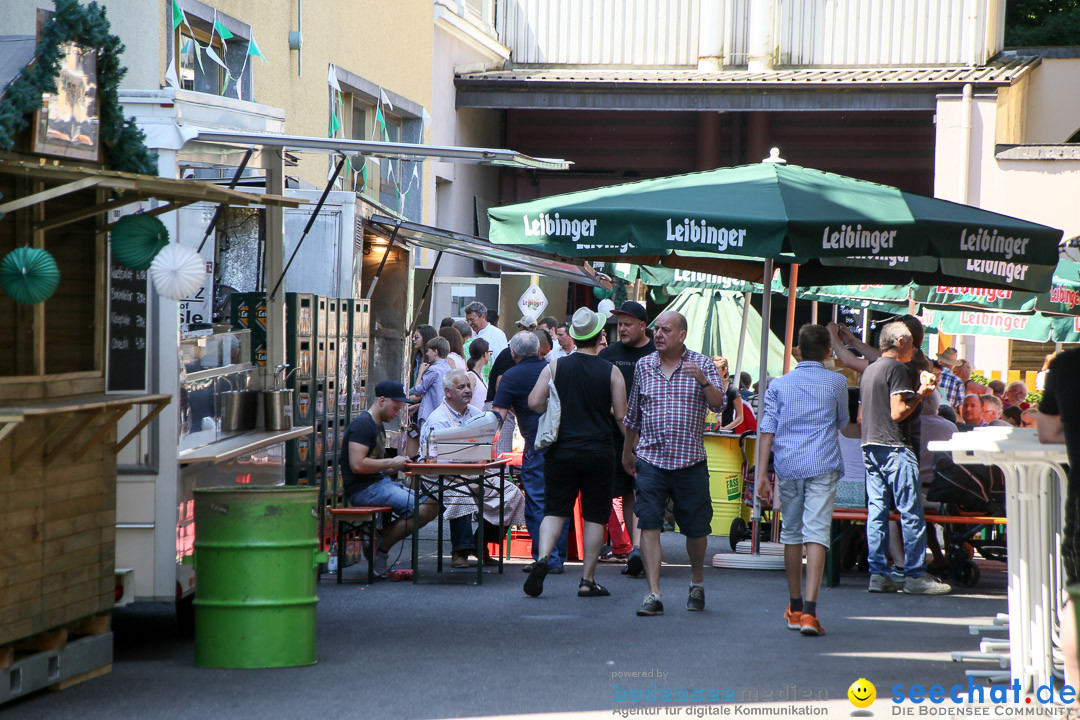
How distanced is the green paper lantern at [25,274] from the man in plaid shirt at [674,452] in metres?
4.09

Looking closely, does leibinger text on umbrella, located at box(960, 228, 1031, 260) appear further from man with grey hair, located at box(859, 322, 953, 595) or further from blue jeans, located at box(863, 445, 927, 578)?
blue jeans, located at box(863, 445, 927, 578)

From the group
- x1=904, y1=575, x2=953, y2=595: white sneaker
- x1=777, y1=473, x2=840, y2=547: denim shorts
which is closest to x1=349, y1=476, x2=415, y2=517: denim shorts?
x1=777, y1=473, x2=840, y2=547: denim shorts

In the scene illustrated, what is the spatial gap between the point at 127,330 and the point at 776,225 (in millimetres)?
3896

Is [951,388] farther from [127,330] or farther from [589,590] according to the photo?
[127,330]

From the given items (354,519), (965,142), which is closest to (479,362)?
(354,519)

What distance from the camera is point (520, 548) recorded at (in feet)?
36.6

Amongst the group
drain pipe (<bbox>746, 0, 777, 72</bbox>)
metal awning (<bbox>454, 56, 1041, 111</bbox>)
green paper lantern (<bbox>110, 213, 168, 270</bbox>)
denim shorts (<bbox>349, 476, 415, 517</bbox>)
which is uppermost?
drain pipe (<bbox>746, 0, 777, 72</bbox>)

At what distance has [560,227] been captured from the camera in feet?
28.0

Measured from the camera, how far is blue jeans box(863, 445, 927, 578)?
921 cm

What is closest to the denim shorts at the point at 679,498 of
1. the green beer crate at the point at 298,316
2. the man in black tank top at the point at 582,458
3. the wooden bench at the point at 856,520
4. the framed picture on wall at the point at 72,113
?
the man in black tank top at the point at 582,458

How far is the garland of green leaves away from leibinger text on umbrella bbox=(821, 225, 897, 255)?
407 centimetres

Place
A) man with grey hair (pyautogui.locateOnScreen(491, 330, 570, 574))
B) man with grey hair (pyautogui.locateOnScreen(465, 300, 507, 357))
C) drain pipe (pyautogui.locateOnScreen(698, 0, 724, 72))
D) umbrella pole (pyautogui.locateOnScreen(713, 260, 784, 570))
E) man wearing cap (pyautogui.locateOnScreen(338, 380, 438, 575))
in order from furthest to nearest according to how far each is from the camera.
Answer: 1. drain pipe (pyautogui.locateOnScreen(698, 0, 724, 72))
2. man with grey hair (pyautogui.locateOnScreen(465, 300, 507, 357))
3. man with grey hair (pyautogui.locateOnScreen(491, 330, 570, 574))
4. umbrella pole (pyautogui.locateOnScreen(713, 260, 784, 570))
5. man wearing cap (pyautogui.locateOnScreen(338, 380, 438, 575))

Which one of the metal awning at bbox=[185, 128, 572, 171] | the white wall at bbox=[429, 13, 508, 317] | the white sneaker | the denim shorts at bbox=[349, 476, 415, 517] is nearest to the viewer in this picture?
the metal awning at bbox=[185, 128, 572, 171]

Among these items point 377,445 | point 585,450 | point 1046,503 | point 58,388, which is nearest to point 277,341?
point 377,445
